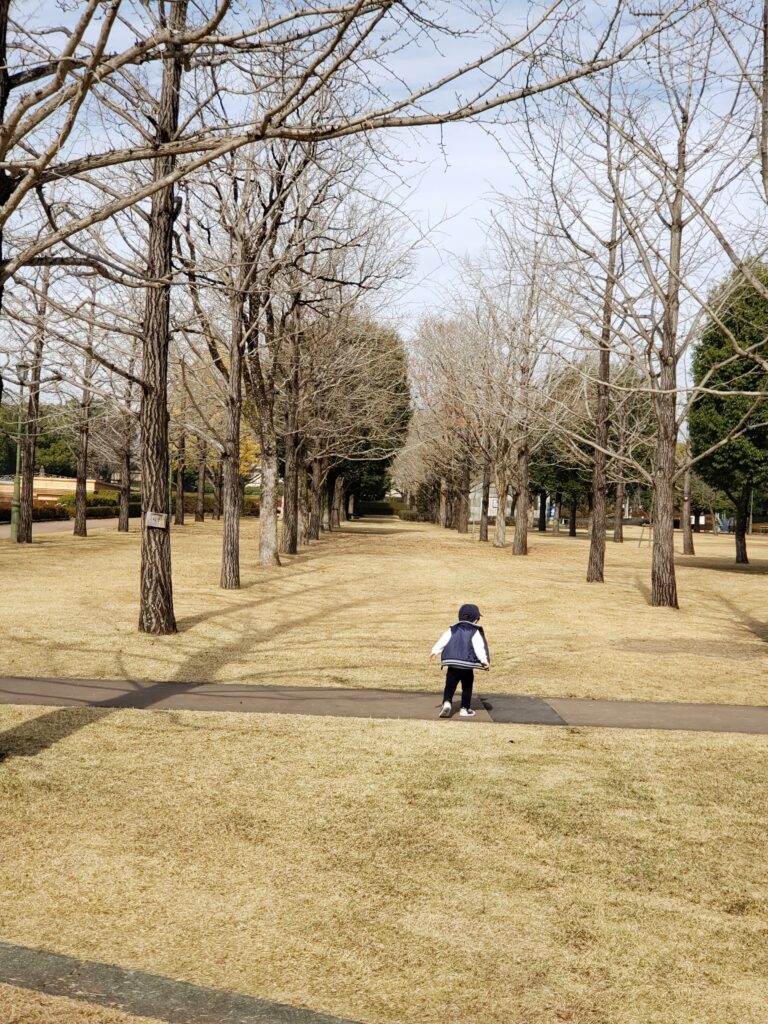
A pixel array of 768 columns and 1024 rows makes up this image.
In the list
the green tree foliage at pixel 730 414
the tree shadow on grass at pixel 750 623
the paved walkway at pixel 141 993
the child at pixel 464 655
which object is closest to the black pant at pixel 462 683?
the child at pixel 464 655

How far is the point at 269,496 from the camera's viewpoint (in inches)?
983

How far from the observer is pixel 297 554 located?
1227 inches

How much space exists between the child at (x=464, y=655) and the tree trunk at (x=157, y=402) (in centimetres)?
569

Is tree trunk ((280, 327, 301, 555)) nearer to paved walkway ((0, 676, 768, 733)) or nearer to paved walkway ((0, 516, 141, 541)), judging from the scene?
paved walkway ((0, 516, 141, 541))

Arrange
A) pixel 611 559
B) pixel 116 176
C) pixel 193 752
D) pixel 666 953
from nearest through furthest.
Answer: pixel 666 953, pixel 193 752, pixel 116 176, pixel 611 559

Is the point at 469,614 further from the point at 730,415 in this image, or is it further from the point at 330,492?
the point at 330,492

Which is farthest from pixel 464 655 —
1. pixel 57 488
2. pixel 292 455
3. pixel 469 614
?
pixel 57 488

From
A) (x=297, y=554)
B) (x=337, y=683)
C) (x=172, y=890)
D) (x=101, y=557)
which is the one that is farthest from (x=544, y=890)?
(x=297, y=554)

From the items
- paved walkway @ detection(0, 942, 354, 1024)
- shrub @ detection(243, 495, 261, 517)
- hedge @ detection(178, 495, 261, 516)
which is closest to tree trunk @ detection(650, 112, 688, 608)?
paved walkway @ detection(0, 942, 354, 1024)

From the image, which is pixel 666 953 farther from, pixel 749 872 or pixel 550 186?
pixel 550 186

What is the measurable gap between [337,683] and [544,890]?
18.3ft

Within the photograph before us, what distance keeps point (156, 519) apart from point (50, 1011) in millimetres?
9896

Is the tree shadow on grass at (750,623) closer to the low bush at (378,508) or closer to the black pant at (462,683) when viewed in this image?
the black pant at (462,683)

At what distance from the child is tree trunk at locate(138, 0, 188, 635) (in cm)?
569
